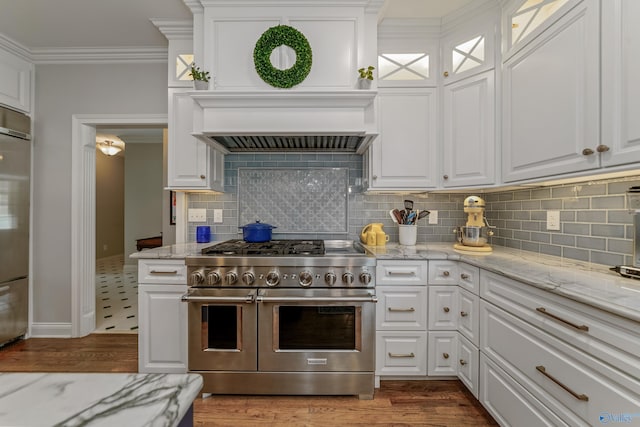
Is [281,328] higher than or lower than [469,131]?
lower

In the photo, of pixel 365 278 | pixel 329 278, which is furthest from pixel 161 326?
pixel 365 278

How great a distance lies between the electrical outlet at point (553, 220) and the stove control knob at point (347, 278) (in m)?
1.38

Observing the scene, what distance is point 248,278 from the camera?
1.88 metres

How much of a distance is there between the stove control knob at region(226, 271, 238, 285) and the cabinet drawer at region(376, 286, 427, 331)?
98cm

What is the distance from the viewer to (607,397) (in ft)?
3.17

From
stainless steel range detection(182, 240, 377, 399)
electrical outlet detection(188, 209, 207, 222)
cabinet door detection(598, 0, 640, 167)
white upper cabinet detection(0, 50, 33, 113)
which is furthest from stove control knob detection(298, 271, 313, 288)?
white upper cabinet detection(0, 50, 33, 113)

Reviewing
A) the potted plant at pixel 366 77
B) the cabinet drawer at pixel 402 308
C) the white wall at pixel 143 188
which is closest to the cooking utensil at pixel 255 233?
the cabinet drawer at pixel 402 308

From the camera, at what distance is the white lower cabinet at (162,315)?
1989 millimetres

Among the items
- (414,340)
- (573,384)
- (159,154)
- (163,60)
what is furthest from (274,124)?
(159,154)

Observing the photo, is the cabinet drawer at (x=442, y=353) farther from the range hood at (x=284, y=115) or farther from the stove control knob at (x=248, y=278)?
the range hood at (x=284, y=115)

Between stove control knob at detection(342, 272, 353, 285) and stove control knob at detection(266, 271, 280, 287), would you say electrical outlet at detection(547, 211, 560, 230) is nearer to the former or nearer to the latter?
stove control knob at detection(342, 272, 353, 285)

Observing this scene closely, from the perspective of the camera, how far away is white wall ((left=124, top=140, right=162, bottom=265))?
6.39 m

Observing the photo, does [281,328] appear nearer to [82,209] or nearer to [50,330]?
[82,209]

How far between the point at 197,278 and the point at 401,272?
54.7 inches
